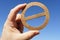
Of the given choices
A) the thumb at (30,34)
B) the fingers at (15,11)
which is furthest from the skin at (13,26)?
the thumb at (30,34)

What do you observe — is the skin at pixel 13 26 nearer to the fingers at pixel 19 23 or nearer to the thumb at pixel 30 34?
the fingers at pixel 19 23

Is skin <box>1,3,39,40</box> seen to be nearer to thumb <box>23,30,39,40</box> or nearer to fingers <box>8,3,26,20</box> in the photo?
fingers <box>8,3,26,20</box>

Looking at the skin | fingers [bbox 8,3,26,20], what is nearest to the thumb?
the skin

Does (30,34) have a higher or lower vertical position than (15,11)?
lower

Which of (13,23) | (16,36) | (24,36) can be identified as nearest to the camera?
(24,36)

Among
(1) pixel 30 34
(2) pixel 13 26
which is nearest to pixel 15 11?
(2) pixel 13 26

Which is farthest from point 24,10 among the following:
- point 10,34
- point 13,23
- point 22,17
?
point 10,34

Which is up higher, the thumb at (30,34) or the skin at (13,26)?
the skin at (13,26)

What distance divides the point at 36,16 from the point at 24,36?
1.43 ft

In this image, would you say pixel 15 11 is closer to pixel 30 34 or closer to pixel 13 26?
pixel 13 26

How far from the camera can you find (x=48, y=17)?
84.4 inches

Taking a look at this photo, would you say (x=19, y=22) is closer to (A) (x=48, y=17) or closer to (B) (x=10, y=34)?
(B) (x=10, y=34)

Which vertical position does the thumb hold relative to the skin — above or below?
below

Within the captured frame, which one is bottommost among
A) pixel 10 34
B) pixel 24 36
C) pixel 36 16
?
pixel 24 36
